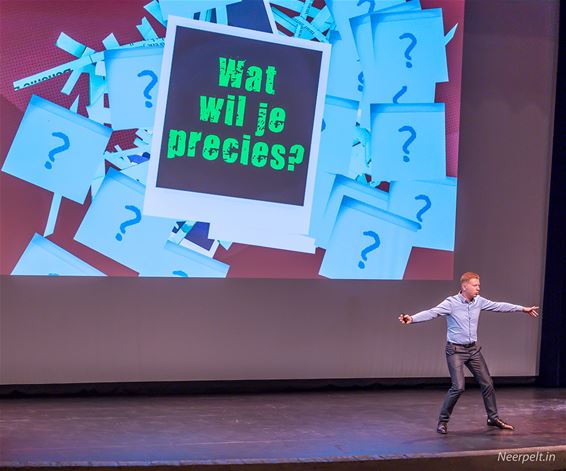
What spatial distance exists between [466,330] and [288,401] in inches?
76.2

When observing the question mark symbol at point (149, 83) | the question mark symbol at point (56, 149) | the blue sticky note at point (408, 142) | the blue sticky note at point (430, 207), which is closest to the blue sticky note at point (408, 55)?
the blue sticky note at point (408, 142)

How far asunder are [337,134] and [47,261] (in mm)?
2711

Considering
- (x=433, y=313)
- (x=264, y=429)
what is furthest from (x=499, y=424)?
(x=264, y=429)

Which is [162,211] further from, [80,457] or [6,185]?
[80,457]

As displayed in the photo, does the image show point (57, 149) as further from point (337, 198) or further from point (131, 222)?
point (337, 198)

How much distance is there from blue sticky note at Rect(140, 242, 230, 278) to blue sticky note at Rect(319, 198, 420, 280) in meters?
0.98

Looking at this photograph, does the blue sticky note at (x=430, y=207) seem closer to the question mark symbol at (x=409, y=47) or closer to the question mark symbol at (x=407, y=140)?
the question mark symbol at (x=407, y=140)

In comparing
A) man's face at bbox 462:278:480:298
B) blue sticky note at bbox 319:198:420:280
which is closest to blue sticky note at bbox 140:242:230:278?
blue sticky note at bbox 319:198:420:280

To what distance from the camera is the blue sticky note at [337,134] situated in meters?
8.49

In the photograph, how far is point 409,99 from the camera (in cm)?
875

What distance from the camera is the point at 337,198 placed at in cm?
856

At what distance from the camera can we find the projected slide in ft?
25.6

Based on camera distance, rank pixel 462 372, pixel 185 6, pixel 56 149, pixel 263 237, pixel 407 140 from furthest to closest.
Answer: pixel 407 140
pixel 263 237
pixel 185 6
pixel 56 149
pixel 462 372

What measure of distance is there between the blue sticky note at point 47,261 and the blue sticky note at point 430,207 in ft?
9.28
